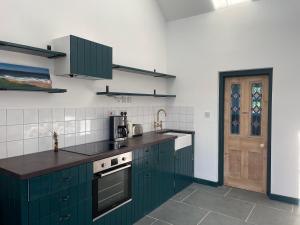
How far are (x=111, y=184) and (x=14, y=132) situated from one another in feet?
3.45

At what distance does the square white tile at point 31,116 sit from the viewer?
232cm

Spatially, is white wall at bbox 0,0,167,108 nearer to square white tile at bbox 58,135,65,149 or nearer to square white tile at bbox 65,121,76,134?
square white tile at bbox 65,121,76,134

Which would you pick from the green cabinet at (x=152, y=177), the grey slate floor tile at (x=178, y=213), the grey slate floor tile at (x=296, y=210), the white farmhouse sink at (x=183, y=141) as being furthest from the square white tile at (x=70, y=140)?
the grey slate floor tile at (x=296, y=210)

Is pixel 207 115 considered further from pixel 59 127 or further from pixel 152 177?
pixel 59 127

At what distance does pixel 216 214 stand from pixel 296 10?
292cm

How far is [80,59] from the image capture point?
8.09 ft

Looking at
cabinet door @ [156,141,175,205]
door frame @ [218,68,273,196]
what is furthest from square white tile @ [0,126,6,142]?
door frame @ [218,68,273,196]

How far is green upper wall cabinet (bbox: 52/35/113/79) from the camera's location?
2.38 meters

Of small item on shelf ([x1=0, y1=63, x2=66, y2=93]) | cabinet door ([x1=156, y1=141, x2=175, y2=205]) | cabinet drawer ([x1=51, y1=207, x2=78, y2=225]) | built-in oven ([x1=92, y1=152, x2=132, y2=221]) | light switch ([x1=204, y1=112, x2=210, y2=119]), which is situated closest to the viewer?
cabinet drawer ([x1=51, y1=207, x2=78, y2=225])

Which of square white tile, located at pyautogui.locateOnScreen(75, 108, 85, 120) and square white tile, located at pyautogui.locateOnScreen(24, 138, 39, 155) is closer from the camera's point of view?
square white tile, located at pyautogui.locateOnScreen(24, 138, 39, 155)

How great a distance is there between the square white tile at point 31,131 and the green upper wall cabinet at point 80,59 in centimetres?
59

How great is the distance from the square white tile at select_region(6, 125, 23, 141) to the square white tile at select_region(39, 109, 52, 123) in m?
0.22

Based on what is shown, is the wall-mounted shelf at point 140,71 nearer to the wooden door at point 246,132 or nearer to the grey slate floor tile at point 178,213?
the wooden door at point 246,132

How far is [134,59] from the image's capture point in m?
3.67
